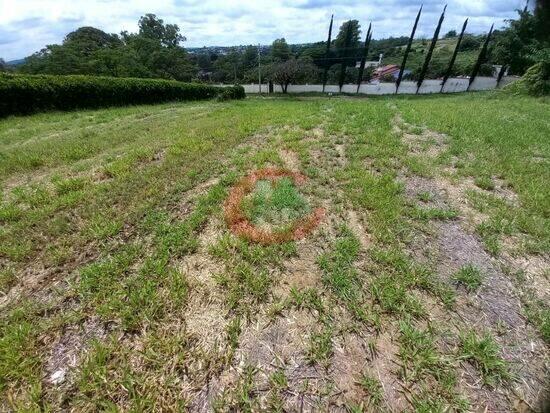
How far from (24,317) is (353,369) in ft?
8.50

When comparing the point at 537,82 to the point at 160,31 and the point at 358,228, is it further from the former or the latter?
the point at 160,31

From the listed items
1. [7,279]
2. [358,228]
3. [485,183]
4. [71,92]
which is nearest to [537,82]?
[485,183]

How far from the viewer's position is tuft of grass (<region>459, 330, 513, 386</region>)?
194 centimetres

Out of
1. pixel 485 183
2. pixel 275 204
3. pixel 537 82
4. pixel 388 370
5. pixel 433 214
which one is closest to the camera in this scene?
pixel 388 370

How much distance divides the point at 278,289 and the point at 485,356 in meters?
1.61

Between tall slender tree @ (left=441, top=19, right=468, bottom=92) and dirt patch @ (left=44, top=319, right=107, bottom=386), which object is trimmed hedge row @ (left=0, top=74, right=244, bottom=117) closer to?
dirt patch @ (left=44, top=319, right=107, bottom=386)

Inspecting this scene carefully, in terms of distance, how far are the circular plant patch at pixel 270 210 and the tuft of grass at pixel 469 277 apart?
4.98 feet

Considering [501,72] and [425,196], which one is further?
[501,72]

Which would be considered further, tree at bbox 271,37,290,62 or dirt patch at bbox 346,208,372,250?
tree at bbox 271,37,290,62

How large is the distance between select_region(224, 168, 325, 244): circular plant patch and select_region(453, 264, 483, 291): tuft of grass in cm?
152

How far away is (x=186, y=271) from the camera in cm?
280

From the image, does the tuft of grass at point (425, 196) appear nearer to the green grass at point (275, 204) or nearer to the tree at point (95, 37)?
the green grass at point (275, 204)

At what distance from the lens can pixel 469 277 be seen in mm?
2689

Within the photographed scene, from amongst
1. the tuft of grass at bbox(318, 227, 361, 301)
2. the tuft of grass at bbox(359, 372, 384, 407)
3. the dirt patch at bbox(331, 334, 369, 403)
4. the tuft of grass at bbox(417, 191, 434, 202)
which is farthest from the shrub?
the tuft of grass at bbox(359, 372, 384, 407)
